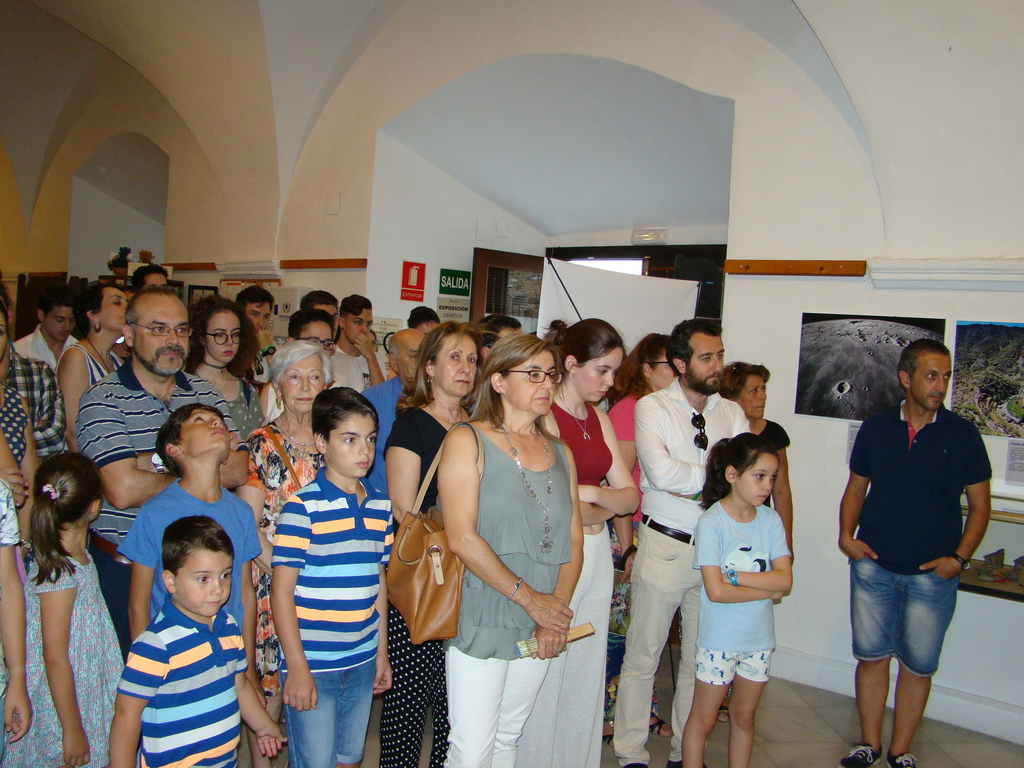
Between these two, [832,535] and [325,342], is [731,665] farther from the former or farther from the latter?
[325,342]

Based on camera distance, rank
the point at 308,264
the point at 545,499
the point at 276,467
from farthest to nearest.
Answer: the point at 308,264 < the point at 276,467 < the point at 545,499

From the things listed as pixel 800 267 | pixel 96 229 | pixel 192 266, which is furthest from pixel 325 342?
pixel 96 229

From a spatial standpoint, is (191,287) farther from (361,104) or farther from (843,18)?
(843,18)

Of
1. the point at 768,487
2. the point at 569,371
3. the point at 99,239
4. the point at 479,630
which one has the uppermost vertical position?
the point at 99,239

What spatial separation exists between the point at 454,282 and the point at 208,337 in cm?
412

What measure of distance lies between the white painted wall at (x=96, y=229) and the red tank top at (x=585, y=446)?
386 inches

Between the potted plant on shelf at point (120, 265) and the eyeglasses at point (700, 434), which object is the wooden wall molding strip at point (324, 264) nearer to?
the potted plant on shelf at point (120, 265)

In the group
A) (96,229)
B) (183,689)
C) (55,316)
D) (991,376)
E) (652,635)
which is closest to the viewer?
(183,689)

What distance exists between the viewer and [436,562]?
202 centimetres

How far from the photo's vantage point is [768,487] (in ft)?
8.58

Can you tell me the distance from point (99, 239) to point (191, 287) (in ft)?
10.9

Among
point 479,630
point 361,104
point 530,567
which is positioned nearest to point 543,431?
point 530,567

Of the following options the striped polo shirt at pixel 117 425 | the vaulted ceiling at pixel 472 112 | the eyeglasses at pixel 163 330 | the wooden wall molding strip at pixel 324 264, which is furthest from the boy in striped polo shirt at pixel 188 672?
the wooden wall molding strip at pixel 324 264

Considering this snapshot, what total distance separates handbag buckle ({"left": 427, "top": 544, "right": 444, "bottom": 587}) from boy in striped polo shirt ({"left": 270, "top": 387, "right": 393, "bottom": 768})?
0.71 feet
